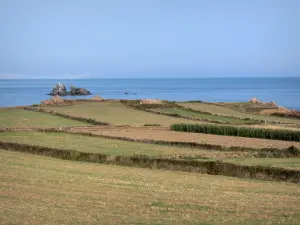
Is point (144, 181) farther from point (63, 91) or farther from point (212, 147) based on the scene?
point (63, 91)

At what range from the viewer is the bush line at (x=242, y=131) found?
39.7 meters

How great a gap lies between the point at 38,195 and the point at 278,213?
8271 mm

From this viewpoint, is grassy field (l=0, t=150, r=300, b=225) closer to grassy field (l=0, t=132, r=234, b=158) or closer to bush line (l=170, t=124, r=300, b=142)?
grassy field (l=0, t=132, r=234, b=158)

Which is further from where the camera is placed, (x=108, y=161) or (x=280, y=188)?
(x=108, y=161)

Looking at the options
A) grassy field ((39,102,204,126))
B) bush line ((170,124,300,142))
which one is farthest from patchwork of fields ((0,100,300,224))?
grassy field ((39,102,204,126))

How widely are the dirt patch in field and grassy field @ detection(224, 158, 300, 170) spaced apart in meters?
4.86

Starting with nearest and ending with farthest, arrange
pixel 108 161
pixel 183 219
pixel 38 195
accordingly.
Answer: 1. pixel 183 219
2. pixel 38 195
3. pixel 108 161

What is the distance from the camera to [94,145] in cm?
3434

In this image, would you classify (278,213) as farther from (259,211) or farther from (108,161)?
(108,161)

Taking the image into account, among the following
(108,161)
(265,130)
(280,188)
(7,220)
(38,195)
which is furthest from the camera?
(265,130)

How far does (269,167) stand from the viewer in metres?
25.5

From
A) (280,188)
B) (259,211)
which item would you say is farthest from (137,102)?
(259,211)

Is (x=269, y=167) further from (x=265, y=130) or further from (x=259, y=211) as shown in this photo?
(x=265, y=130)

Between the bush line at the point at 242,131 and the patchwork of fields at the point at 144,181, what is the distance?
5.98ft
